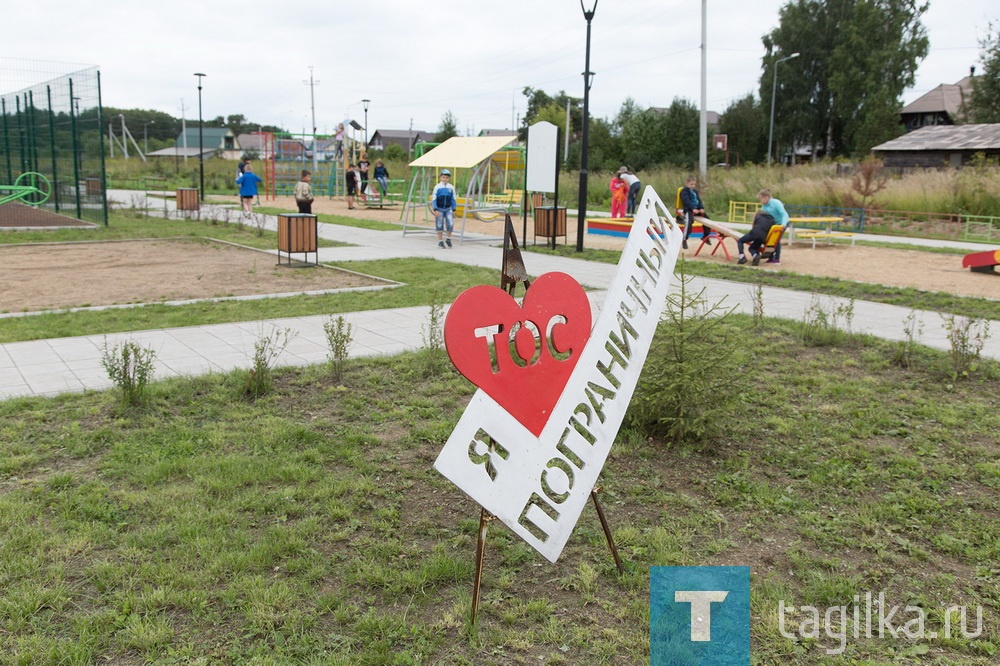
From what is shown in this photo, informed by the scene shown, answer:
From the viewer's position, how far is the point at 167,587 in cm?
324

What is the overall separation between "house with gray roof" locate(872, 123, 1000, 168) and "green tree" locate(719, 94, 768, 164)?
53.7 ft

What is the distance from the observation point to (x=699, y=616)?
322 cm

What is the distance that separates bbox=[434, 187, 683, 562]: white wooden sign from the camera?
9.03 feet

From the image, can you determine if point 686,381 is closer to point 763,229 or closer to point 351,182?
point 763,229

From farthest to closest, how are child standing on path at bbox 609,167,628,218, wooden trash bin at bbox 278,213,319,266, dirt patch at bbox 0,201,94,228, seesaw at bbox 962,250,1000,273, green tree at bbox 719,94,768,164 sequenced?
green tree at bbox 719,94,768,164, child standing on path at bbox 609,167,628,218, dirt patch at bbox 0,201,94,228, seesaw at bbox 962,250,1000,273, wooden trash bin at bbox 278,213,319,266

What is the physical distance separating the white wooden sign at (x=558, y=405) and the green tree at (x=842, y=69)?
173 ft

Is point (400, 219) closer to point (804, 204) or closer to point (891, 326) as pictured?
point (804, 204)

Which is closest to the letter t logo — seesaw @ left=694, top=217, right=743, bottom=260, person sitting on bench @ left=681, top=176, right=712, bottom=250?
seesaw @ left=694, top=217, right=743, bottom=260

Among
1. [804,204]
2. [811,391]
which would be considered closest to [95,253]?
[811,391]

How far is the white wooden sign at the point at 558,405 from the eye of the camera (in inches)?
108

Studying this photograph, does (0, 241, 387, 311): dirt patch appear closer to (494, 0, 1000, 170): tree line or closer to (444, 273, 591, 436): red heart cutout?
(444, 273, 591, 436): red heart cutout

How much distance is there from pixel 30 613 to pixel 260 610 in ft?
2.85

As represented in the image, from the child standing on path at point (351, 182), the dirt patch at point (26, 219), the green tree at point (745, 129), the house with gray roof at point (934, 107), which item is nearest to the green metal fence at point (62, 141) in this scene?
the dirt patch at point (26, 219)

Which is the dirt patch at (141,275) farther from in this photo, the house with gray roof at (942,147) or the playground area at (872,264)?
the house with gray roof at (942,147)
